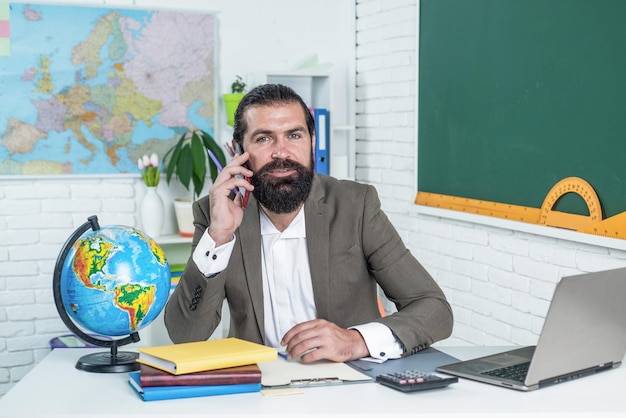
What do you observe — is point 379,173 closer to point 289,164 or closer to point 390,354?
point 289,164

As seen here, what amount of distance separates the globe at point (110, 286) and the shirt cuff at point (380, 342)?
1.55ft

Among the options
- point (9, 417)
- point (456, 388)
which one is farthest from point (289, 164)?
point (9, 417)

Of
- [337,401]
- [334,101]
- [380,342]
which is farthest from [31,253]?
[337,401]

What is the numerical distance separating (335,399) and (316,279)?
0.73 m

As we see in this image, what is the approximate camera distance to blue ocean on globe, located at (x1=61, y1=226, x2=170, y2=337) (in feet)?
5.78

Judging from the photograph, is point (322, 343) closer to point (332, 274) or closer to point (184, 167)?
point (332, 274)

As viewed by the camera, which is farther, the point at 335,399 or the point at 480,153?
the point at 480,153

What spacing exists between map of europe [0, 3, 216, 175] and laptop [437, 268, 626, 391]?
266 centimetres

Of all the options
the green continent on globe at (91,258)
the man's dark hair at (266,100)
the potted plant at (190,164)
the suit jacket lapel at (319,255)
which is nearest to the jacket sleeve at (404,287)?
the suit jacket lapel at (319,255)

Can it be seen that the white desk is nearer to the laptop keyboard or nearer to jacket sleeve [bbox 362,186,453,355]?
the laptop keyboard

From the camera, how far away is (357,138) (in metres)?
4.54

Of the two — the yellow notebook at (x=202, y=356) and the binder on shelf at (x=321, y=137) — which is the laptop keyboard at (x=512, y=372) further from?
the binder on shelf at (x=321, y=137)

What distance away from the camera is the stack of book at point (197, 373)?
Answer: 158cm

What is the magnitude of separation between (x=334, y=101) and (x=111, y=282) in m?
2.92
